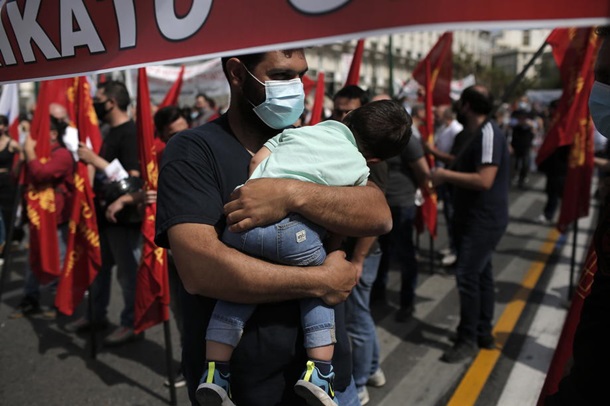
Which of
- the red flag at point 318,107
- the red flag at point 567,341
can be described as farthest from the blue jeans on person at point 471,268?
the red flag at point 567,341

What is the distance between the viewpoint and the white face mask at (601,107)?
162 centimetres

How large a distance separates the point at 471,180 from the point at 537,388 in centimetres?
153

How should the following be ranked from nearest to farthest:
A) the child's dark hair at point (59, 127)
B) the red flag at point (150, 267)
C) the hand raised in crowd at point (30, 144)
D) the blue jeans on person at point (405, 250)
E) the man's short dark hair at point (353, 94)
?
the red flag at point (150, 267) < the man's short dark hair at point (353, 94) < the hand raised in crowd at point (30, 144) < the blue jeans on person at point (405, 250) < the child's dark hair at point (59, 127)

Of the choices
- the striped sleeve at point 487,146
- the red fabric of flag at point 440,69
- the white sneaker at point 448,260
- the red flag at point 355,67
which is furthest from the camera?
the white sneaker at point 448,260

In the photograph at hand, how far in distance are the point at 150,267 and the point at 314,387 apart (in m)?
2.49

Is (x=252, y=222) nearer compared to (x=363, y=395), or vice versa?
(x=252, y=222)

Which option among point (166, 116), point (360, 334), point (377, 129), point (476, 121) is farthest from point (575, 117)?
point (377, 129)

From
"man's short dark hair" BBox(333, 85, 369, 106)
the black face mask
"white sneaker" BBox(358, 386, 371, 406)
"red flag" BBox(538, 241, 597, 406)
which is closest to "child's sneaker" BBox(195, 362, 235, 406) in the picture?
"red flag" BBox(538, 241, 597, 406)

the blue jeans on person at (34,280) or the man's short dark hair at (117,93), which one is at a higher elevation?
the man's short dark hair at (117,93)

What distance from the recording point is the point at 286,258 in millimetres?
1681

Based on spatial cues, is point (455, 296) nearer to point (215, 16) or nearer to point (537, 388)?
point (537, 388)

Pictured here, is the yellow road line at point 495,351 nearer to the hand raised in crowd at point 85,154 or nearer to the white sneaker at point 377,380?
the white sneaker at point 377,380

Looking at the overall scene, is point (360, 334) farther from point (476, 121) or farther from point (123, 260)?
point (123, 260)

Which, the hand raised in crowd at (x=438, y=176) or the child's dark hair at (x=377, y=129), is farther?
the hand raised in crowd at (x=438, y=176)
